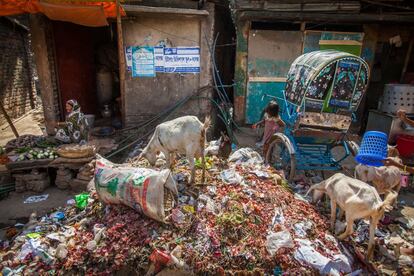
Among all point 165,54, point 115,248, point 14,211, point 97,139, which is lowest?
point 14,211

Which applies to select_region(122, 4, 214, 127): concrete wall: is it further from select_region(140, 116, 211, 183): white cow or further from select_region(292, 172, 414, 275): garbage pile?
select_region(292, 172, 414, 275): garbage pile

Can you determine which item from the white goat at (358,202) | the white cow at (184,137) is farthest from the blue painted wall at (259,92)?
the white goat at (358,202)

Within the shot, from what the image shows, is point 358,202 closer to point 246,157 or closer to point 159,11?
point 246,157

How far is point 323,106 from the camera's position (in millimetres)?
5543

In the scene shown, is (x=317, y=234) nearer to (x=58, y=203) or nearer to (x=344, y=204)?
(x=344, y=204)

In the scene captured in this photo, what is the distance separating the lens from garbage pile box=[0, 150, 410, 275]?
385cm

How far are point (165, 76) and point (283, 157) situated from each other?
436cm

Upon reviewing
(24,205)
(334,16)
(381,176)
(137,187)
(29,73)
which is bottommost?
(24,205)

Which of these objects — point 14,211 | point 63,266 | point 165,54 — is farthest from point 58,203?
point 165,54

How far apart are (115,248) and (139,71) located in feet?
18.3

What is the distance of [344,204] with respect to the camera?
3.96 meters

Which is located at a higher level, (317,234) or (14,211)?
(317,234)

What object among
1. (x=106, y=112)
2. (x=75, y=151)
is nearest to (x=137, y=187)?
(x=75, y=151)

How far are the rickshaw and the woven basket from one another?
13.7ft
